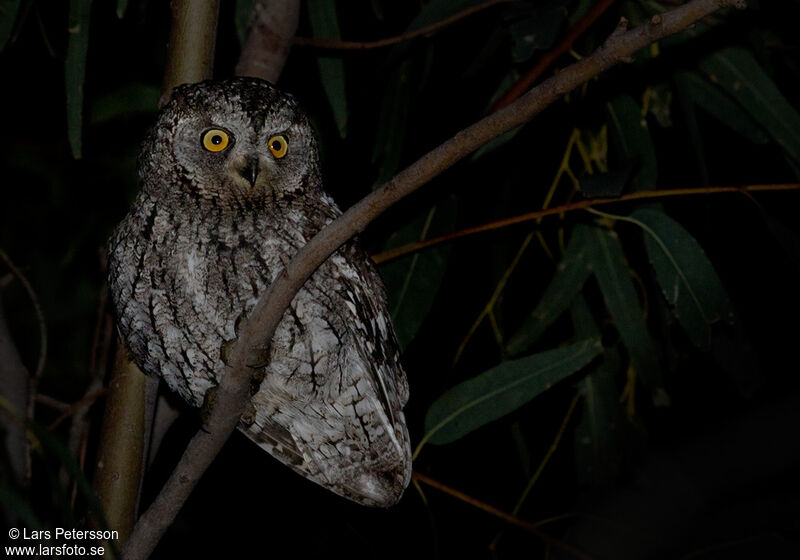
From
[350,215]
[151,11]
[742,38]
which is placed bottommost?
[350,215]

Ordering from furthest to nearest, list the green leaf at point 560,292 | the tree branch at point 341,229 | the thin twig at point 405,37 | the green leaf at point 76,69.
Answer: the green leaf at point 560,292
the thin twig at point 405,37
the green leaf at point 76,69
the tree branch at point 341,229

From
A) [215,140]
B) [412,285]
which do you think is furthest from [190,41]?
[412,285]

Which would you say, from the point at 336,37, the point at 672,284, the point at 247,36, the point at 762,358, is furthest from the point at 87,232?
the point at 762,358

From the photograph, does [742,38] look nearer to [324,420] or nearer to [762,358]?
[762,358]

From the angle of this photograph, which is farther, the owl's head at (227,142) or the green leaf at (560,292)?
the green leaf at (560,292)

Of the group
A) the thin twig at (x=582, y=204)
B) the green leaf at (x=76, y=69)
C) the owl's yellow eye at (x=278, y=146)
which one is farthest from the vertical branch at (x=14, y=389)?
the thin twig at (x=582, y=204)

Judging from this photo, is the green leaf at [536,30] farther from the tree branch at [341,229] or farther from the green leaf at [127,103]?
the green leaf at [127,103]

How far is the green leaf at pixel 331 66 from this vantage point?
2.33 meters

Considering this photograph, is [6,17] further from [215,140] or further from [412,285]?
[412,285]

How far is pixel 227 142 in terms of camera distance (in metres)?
1.93

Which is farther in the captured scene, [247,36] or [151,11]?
[151,11]

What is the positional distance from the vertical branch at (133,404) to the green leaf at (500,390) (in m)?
0.73

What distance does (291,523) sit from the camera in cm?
311

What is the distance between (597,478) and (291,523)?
1.27m
